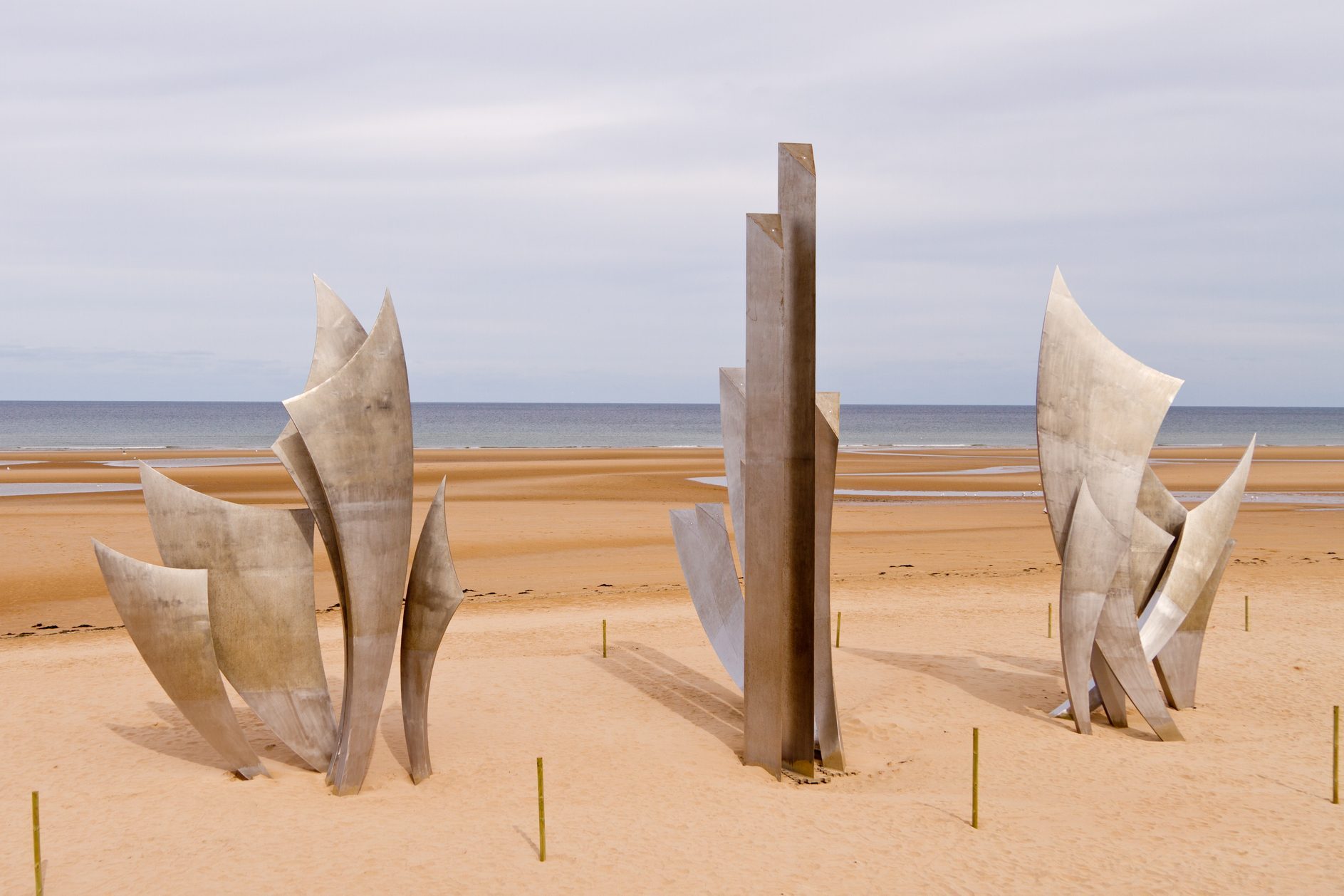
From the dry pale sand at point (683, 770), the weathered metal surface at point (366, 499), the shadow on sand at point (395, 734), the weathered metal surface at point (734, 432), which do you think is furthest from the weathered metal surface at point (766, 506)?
the shadow on sand at point (395, 734)

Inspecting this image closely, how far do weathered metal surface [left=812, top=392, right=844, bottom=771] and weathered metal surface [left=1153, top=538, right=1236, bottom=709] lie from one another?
451 cm

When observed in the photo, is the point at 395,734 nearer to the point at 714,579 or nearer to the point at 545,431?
the point at 714,579

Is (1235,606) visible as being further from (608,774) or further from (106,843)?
(106,843)

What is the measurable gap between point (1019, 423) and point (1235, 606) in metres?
128

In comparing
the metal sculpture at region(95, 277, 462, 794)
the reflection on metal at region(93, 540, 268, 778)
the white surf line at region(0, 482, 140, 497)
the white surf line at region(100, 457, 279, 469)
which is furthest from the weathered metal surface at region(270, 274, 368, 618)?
the white surf line at region(100, 457, 279, 469)

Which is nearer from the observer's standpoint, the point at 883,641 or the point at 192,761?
the point at 192,761

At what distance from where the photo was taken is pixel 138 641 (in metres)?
9.39

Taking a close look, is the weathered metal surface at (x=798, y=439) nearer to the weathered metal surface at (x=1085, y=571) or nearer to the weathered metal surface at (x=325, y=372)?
the weathered metal surface at (x=1085, y=571)

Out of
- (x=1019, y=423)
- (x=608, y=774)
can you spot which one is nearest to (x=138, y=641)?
(x=608, y=774)

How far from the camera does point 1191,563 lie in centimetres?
1221

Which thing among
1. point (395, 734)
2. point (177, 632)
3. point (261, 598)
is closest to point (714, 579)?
point (395, 734)

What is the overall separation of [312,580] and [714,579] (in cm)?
451

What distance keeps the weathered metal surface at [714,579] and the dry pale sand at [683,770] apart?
928mm

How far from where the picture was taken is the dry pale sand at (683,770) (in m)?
8.13
